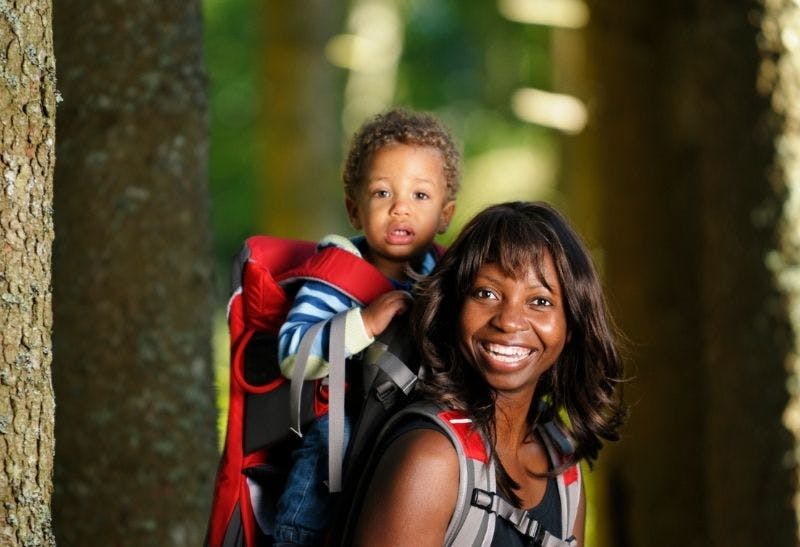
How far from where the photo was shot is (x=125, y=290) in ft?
14.3

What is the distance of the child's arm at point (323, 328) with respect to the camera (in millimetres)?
2908

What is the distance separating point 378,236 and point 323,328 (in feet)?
1.74

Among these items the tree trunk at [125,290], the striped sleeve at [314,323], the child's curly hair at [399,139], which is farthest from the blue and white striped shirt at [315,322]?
the tree trunk at [125,290]

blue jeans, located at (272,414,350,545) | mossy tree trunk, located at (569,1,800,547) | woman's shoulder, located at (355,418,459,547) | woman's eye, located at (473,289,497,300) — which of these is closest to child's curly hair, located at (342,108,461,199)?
woman's eye, located at (473,289,497,300)

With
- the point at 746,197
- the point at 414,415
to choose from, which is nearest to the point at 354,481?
the point at 414,415

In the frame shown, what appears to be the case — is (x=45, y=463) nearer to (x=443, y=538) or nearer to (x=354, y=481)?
(x=354, y=481)

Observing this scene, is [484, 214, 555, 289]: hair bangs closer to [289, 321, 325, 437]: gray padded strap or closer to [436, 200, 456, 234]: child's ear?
[289, 321, 325, 437]: gray padded strap

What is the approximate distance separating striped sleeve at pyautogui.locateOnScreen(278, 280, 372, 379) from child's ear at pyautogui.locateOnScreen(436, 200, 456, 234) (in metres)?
0.54

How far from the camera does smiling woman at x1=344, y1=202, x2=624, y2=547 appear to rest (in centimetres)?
256

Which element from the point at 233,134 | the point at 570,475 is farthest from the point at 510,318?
the point at 233,134

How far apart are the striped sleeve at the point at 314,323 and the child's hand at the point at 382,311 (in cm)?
2

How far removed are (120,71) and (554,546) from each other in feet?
8.41

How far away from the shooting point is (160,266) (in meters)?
4.39

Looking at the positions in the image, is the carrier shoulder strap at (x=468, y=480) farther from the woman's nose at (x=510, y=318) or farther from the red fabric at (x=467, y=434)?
the woman's nose at (x=510, y=318)
